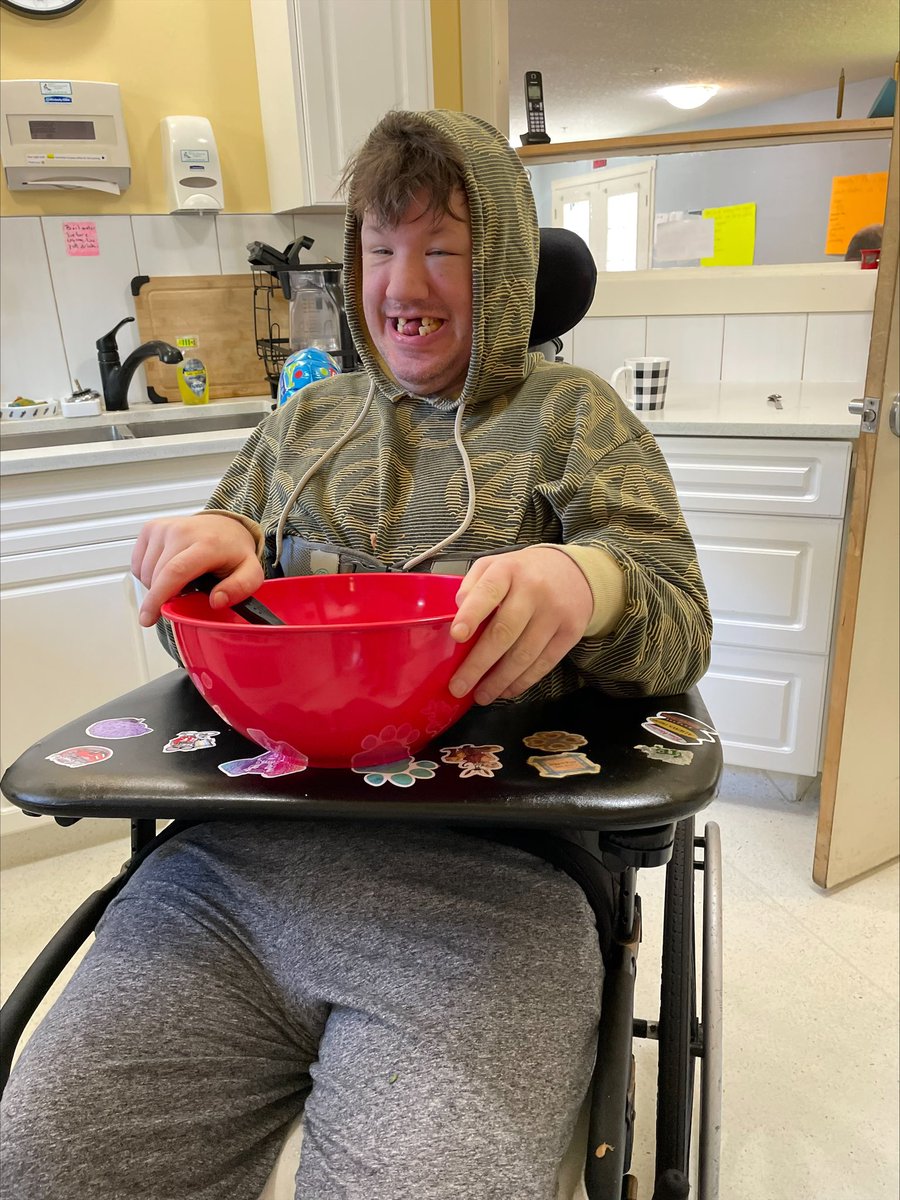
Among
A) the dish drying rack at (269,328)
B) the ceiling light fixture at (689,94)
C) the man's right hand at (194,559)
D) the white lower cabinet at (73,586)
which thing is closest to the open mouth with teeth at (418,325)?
the man's right hand at (194,559)

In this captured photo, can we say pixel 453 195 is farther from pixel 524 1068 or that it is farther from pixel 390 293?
pixel 524 1068

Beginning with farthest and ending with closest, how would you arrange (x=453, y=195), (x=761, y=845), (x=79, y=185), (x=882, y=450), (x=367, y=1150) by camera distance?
(x=79, y=185), (x=761, y=845), (x=882, y=450), (x=453, y=195), (x=367, y=1150)

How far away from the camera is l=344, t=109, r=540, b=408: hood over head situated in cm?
81

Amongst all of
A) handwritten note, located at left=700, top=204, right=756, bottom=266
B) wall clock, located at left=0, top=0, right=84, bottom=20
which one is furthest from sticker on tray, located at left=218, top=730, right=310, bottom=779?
handwritten note, located at left=700, top=204, right=756, bottom=266

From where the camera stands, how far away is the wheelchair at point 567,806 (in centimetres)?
51

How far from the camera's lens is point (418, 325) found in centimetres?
86

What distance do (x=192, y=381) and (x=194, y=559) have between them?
171 cm

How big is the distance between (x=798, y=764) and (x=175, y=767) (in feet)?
5.08

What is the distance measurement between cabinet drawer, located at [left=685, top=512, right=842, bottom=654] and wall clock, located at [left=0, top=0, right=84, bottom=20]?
185 centimetres

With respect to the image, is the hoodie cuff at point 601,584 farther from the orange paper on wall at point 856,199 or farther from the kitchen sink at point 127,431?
the orange paper on wall at point 856,199

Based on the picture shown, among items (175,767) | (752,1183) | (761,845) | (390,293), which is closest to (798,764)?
(761,845)

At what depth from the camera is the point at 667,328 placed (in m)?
2.28

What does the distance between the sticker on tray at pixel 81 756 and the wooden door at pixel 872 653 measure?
117 centimetres

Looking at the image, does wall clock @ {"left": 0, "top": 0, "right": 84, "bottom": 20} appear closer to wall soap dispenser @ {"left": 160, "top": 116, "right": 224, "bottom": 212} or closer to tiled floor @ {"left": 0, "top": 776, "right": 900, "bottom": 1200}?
wall soap dispenser @ {"left": 160, "top": 116, "right": 224, "bottom": 212}
